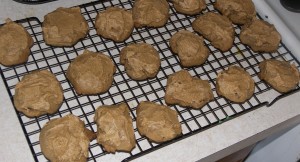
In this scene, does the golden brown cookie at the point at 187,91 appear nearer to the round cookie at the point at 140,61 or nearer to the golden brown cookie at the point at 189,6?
the round cookie at the point at 140,61

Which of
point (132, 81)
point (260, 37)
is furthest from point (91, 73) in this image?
point (260, 37)

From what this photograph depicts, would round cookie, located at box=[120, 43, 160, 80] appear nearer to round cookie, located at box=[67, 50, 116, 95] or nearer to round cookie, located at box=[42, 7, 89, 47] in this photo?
round cookie, located at box=[67, 50, 116, 95]

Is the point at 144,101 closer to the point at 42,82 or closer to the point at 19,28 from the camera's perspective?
the point at 42,82

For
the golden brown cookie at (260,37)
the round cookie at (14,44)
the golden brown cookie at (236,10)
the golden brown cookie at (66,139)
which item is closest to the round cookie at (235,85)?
the golden brown cookie at (260,37)

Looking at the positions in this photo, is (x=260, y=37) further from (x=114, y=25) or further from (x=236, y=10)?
(x=114, y=25)

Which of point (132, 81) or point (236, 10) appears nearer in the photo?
point (132, 81)

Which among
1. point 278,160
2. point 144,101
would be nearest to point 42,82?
point 144,101
